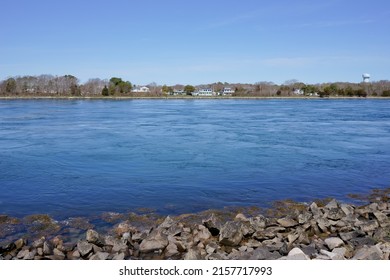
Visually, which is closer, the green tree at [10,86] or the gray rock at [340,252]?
the gray rock at [340,252]

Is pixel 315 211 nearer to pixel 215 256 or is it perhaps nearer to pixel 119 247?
pixel 215 256

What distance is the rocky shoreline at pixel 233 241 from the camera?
15.3ft

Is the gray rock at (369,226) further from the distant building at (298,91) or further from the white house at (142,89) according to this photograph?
the white house at (142,89)

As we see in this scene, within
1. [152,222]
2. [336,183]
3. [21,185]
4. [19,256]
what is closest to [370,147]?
[336,183]

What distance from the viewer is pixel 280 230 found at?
5.92 metres

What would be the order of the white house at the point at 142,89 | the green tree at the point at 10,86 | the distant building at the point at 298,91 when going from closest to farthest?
1. the green tree at the point at 10,86
2. the distant building at the point at 298,91
3. the white house at the point at 142,89

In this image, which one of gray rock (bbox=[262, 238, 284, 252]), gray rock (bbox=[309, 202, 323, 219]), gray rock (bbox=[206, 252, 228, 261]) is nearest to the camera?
gray rock (bbox=[206, 252, 228, 261])

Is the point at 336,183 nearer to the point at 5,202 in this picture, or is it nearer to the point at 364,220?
the point at 364,220

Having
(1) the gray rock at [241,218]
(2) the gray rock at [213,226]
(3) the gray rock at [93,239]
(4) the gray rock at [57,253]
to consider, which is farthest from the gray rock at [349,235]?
(4) the gray rock at [57,253]

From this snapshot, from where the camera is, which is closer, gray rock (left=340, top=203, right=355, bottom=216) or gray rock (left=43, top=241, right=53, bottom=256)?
gray rock (left=43, top=241, right=53, bottom=256)

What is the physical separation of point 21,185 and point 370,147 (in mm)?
12601

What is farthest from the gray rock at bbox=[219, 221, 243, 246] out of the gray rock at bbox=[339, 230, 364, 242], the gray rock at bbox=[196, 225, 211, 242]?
the gray rock at bbox=[339, 230, 364, 242]

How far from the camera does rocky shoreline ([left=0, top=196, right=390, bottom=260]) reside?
4676mm

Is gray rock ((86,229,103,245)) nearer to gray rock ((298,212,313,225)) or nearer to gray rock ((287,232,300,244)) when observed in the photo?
gray rock ((287,232,300,244))
